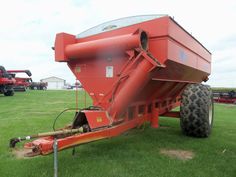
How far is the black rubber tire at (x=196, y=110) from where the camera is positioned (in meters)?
4.47

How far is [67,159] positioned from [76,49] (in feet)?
5.85

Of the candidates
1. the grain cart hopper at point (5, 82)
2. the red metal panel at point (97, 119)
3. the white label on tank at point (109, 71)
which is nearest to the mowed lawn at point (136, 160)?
the red metal panel at point (97, 119)

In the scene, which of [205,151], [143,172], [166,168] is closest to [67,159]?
[143,172]

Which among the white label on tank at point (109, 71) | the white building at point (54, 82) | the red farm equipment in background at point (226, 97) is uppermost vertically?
the white building at point (54, 82)

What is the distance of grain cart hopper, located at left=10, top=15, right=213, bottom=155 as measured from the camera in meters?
3.29

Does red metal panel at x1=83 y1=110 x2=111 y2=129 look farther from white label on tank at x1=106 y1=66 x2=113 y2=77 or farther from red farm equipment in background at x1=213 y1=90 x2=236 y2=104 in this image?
red farm equipment in background at x1=213 y1=90 x2=236 y2=104

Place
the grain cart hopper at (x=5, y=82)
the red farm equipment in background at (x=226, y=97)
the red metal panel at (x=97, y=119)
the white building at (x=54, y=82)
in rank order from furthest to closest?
A: the white building at (x=54, y=82) → the red farm equipment in background at (x=226, y=97) → the grain cart hopper at (x=5, y=82) → the red metal panel at (x=97, y=119)

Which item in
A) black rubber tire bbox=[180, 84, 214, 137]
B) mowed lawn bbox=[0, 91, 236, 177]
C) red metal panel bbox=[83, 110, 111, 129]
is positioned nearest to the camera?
mowed lawn bbox=[0, 91, 236, 177]

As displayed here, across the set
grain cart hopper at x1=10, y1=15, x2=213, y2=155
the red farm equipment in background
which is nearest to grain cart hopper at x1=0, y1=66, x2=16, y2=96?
grain cart hopper at x1=10, y1=15, x2=213, y2=155

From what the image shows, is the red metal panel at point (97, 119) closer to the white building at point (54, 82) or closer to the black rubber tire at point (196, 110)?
the black rubber tire at point (196, 110)

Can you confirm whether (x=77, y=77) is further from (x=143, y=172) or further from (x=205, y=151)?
(x=205, y=151)

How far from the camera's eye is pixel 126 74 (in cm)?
345

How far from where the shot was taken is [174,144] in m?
4.60

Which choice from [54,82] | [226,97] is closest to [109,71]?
[226,97]
